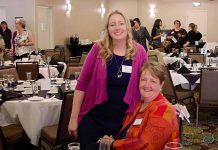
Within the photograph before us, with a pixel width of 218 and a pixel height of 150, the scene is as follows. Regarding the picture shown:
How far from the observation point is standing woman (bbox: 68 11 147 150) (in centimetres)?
250

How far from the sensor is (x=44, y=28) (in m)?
12.8

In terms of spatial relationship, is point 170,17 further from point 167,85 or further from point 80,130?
point 80,130

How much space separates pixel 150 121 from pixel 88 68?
713mm

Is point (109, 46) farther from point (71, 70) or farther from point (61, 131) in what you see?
point (71, 70)

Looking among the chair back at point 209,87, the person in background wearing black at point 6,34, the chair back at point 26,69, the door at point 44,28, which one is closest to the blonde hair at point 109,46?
the chair back at point 209,87

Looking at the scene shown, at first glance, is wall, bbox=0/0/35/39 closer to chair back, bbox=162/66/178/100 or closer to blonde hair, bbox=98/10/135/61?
chair back, bbox=162/66/178/100

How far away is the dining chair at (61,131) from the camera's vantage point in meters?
3.26

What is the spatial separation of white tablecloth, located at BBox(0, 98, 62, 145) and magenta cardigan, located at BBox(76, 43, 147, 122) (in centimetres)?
111

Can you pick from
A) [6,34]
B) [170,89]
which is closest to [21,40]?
[6,34]

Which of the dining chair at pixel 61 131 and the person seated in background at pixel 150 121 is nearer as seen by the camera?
the person seated in background at pixel 150 121

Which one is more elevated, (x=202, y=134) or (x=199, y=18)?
(x=199, y=18)

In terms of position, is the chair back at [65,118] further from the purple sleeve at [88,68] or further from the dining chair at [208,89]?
the dining chair at [208,89]

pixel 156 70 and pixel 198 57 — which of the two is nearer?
pixel 156 70

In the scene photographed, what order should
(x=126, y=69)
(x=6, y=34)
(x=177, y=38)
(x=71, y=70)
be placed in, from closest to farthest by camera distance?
(x=126, y=69), (x=71, y=70), (x=177, y=38), (x=6, y=34)
